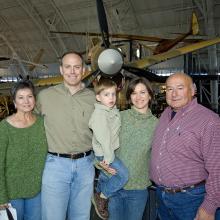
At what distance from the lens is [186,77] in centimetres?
243

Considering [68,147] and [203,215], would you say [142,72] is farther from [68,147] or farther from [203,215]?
[203,215]

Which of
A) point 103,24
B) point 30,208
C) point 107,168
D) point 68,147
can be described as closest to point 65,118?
point 68,147

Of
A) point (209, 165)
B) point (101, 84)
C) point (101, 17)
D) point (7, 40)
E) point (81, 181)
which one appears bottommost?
point (81, 181)

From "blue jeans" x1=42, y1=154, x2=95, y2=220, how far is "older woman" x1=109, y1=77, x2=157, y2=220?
311 millimetres

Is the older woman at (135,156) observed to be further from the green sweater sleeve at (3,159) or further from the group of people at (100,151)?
the green sweater sleeve at (3,159)

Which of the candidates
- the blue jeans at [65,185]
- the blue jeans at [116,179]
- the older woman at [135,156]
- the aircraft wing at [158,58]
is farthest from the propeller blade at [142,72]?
the blue jeans at [116,179]

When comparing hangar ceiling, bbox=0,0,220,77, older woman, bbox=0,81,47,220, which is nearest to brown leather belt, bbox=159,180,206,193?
older woman, bbox=0,81,47,220

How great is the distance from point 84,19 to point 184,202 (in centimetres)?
2017

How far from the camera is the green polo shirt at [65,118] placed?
8.91 feet

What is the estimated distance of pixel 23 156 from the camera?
259 centimetres

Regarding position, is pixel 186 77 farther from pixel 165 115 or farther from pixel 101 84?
pixel 101 84

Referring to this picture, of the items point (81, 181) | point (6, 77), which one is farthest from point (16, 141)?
point (6, 77)

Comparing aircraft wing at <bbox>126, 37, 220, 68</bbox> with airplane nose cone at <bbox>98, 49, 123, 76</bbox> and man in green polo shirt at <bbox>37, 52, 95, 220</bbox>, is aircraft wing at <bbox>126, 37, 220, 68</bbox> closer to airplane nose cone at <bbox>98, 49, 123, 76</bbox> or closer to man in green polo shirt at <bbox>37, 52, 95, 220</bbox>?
airplane nose cone at <bbox>98, 49, 123, 76</bbox>

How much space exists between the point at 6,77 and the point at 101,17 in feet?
91.5
